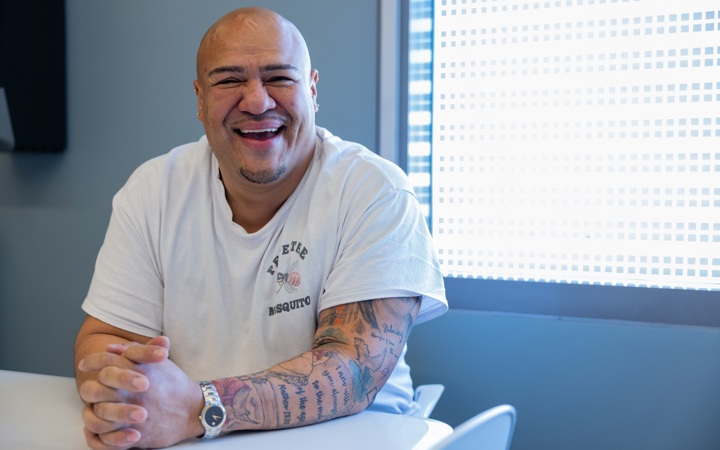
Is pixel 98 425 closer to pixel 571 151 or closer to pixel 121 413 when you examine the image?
pixel 121 413

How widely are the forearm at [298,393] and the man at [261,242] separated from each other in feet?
0.20

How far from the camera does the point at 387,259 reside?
52.0 inches

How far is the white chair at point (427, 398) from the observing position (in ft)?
5.11

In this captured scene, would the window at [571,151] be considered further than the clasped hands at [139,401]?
Yes

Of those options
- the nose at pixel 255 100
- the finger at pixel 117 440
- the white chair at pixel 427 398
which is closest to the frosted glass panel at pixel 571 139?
the white chair at pixel 427 398

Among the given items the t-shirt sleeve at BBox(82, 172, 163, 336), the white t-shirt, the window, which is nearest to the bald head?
the white t-shirt

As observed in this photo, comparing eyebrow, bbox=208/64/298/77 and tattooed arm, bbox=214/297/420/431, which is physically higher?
eyebrow, bbox=208/64/298/77

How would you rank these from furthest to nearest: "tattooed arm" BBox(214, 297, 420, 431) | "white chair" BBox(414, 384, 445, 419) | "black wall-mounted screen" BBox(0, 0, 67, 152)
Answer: "black wall-mounted screen" BBox(0, 0, 67, 152)
"white chair" BBox(414, 384, 445, 419)
"tattooed arm" BBox(214, 297, 420, 431)

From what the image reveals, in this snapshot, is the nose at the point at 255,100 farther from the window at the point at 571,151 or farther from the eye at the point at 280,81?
the window at the point at 571,151

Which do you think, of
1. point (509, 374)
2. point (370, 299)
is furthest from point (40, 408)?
point (509, 374)

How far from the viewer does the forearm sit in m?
1.06

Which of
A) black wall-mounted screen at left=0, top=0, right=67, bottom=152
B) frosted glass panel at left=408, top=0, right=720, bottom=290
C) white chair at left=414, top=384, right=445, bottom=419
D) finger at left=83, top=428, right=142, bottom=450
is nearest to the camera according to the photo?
finger at left=83, top=428, right=142, bottom=450

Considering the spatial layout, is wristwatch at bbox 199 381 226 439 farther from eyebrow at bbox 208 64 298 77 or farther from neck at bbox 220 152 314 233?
eyebrow at bbox 208 64 298 77

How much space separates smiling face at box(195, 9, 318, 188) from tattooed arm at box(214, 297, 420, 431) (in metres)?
0.35
